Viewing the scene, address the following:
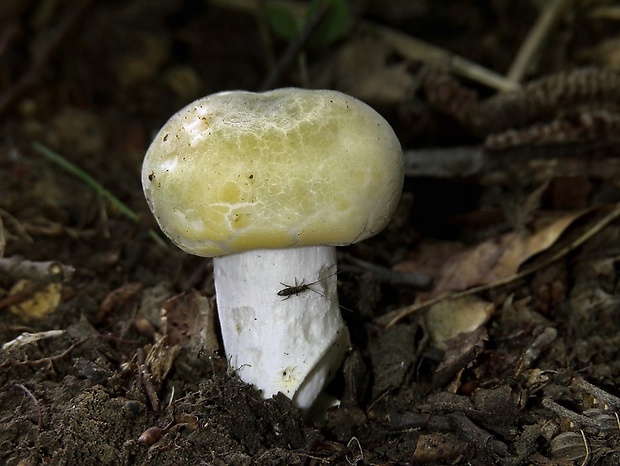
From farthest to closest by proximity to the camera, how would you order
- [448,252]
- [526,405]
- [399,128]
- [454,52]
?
[454,52], [399,128], [448,252], [526,405]

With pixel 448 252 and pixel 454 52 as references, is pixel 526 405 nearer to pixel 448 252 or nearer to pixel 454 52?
pixel 448 252

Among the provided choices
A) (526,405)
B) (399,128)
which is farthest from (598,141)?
(526,405)

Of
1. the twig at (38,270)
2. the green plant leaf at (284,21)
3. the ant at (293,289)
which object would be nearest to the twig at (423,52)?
the green plant leaf at (284,21)

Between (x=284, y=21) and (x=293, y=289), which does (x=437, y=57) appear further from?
(x=293, y=289)

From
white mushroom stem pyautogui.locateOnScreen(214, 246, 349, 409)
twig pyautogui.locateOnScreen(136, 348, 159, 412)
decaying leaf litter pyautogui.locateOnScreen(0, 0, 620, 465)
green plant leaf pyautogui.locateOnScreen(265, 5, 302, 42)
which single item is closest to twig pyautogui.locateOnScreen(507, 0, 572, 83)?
decaying leaf litter pyautogui.locateOnScreen(0, 0, 620, 465)

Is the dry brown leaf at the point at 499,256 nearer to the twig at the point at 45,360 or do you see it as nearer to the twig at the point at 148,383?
the twig at the point at 148,383

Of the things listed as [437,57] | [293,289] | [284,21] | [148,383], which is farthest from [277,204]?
[437,57]
